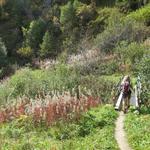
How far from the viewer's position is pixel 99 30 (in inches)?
1706

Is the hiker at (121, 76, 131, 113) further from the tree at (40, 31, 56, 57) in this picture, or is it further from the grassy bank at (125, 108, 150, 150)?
the tree at (40, 31, 56, 57)

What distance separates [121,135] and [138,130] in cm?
53

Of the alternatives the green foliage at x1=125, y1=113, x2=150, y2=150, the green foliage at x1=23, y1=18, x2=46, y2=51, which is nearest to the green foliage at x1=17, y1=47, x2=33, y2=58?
the green foliage at x1=23, y1=18, x2=46, y2=51

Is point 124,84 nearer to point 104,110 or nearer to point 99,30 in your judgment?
point 104,110

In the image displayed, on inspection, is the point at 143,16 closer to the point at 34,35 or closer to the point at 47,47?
the point at 47,47

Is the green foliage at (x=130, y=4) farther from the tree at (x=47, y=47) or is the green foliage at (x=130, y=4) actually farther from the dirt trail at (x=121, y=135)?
the dirt trail at (x=121, y=135)

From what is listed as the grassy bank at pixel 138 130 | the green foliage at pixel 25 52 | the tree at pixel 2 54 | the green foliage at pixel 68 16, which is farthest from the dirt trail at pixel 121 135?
the green foliage at pixel 68 16

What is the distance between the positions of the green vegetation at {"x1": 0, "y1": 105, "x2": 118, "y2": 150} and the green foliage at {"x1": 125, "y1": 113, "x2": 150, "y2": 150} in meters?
0.51

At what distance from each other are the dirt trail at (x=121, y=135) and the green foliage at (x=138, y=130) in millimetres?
148

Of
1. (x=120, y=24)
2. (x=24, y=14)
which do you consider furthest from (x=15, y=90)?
(x=24, y=14)

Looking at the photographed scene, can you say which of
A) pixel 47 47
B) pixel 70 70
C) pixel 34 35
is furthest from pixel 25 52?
pixel 70 70

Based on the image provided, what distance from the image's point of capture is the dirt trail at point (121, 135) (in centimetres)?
1554

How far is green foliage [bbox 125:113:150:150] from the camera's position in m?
15.3

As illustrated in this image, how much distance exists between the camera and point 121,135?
16859 mm
